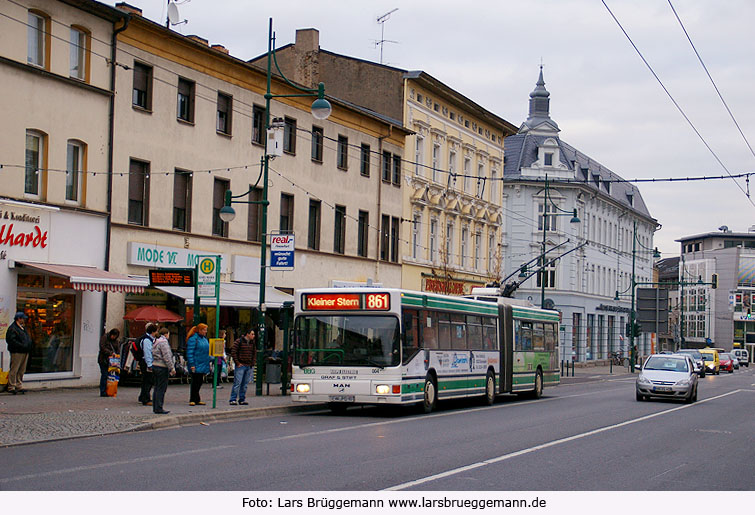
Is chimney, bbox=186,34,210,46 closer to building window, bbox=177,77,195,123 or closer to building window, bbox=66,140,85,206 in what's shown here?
building window, bbox=177,77,195,123

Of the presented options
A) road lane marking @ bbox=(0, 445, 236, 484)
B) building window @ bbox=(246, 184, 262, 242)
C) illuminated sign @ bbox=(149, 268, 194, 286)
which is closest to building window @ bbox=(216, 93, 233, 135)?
building window @ bbox=(246, 184, 262, 242)

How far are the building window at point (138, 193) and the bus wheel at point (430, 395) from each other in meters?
10.9

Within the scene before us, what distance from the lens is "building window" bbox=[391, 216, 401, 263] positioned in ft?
147

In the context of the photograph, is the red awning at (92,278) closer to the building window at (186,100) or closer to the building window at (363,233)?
the building window at (186,100)

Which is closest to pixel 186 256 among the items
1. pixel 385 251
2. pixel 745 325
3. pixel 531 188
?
pixel 385 251

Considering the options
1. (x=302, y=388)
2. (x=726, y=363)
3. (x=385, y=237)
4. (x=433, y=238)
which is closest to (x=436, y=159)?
(x=433, y=238)

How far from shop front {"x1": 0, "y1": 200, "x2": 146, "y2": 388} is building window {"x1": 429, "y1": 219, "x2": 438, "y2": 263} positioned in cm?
2308

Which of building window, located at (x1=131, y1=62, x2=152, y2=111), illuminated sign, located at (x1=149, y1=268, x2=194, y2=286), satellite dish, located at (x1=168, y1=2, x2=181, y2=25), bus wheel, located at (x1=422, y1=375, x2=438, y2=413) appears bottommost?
bus wheel, located at (x1=422, y1=375, x2=438, y2=413)

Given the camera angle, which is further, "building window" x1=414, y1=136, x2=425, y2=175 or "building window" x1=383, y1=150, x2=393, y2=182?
"building window" x1=414, y1=136, x2=425, y2=175

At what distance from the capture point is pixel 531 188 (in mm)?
71375

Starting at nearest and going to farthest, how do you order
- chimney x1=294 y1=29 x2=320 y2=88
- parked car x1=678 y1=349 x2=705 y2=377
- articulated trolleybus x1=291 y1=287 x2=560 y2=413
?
articulated trolleybus x1=291 y1=287 x2=560 y2=413, chimney x1=294 y1=29 x2=320 y2=88, parked car x1=678 y1=349 x2=705 y2=377

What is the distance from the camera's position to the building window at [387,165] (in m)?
43.8

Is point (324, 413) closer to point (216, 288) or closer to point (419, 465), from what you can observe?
point (216, 288)

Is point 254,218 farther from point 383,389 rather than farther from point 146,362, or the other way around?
point 383,389
